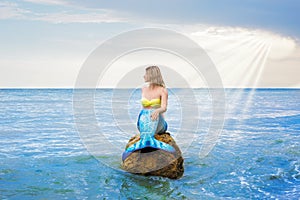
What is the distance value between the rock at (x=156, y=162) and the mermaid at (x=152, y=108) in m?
0.15

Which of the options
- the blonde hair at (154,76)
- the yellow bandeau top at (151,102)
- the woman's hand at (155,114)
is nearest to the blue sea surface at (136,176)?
the woman's hand at (155,114)

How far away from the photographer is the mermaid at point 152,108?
9.20 metres

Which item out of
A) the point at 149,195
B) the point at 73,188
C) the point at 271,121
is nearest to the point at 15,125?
the point at 73,188

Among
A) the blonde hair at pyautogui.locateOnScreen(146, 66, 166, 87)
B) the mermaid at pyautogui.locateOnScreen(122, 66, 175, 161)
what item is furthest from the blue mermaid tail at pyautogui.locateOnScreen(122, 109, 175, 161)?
the blonde hair at pyautogui.locateOnScreen(146, 66, 166, 87)

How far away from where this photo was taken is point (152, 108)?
9344 mm

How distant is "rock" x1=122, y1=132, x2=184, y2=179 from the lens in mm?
9453

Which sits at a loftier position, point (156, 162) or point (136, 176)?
point (156, 162)

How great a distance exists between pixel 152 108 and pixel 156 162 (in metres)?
1.45

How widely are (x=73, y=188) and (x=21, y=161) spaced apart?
137 inches

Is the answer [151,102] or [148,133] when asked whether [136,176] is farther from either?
[151,102]

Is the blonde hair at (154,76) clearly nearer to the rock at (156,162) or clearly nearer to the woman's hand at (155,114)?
the woman's hand at (155,114)

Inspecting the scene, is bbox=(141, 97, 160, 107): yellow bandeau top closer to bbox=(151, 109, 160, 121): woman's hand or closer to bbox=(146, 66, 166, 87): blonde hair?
bbox=(151, 109, 160, 121): woman's hand

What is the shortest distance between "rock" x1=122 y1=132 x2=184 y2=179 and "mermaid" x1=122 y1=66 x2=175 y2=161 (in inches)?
6.1

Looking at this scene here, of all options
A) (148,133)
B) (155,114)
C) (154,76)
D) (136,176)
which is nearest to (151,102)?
(155,114)
